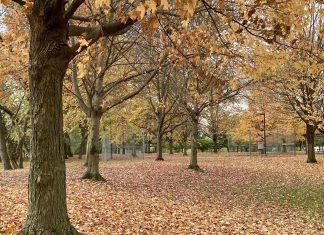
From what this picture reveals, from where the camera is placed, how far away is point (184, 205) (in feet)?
37.8

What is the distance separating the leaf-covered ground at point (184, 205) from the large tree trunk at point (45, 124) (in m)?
0.55

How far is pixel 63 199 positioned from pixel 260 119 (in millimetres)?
37092

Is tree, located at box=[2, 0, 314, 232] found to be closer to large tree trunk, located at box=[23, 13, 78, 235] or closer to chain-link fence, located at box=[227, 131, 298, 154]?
large tree trunk, located at box=[23, 13, 78, 235]

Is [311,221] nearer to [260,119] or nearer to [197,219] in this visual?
[197,219]

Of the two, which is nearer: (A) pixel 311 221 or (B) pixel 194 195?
(A) pixel 311 221

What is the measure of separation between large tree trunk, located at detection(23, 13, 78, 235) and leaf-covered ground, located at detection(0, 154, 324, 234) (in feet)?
1.80

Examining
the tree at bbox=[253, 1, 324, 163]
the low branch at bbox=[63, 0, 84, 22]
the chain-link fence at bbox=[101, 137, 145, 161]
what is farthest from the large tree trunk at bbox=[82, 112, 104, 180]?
the chain-link fence at bbox=[101, 137, 145, 161]

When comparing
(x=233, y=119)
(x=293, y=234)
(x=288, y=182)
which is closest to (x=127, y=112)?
(x=288, y=182)

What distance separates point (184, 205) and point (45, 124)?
6.86m

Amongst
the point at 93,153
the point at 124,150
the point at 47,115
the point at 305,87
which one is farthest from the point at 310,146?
the point at 47,115

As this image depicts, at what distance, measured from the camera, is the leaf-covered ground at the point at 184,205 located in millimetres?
8613

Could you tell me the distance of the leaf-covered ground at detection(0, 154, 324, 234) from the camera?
861 centimetres

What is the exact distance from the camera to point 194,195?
1356 centimetres

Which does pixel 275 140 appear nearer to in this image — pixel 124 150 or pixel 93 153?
pixel 124 150
